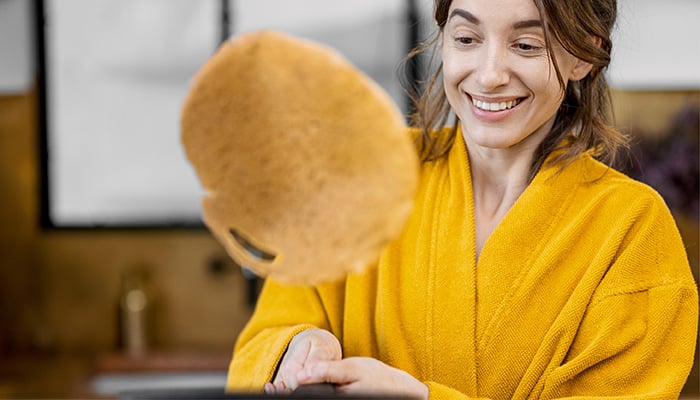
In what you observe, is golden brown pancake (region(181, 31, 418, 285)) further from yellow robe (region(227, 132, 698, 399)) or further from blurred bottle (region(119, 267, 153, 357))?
blurred bottle (region(119, 267, 153, 357))

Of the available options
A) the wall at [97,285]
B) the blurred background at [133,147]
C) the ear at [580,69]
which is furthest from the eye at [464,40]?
the wall at [97,285]

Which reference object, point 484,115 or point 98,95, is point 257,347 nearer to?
point 484,115

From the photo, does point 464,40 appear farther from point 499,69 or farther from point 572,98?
point 572,98

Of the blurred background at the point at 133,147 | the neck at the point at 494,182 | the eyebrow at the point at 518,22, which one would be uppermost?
the eyebrow at the point at 518,22

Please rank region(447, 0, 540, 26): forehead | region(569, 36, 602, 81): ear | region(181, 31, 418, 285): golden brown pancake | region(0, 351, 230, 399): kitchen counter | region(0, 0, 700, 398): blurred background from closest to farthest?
region(181, 31, 418, 285): golden brown pancake < region(447, 0, 540, 26): forehead < region(569, 36, 602, 81): ear < region(0, 351, 230, 399): kitchen counter < region(0, 0, 700, 398): blurred background

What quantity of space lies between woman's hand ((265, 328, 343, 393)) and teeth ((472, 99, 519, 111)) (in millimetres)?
295

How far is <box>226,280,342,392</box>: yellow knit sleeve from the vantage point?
40.0 inches

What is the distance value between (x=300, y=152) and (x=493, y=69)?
0.24 m

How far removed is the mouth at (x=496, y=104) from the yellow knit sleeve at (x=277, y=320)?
291mm

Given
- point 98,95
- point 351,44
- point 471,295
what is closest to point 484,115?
point 471,295

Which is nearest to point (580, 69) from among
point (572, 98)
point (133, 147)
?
point (572, 98)

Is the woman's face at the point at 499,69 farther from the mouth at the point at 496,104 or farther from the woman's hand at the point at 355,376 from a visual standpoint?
the woman's hand at the point at 355,376

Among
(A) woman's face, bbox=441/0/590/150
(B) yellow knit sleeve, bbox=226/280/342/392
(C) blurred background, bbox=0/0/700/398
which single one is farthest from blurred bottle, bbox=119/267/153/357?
(A) woman's face, bbox=441/0/590/150

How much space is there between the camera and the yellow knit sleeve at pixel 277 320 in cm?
102
